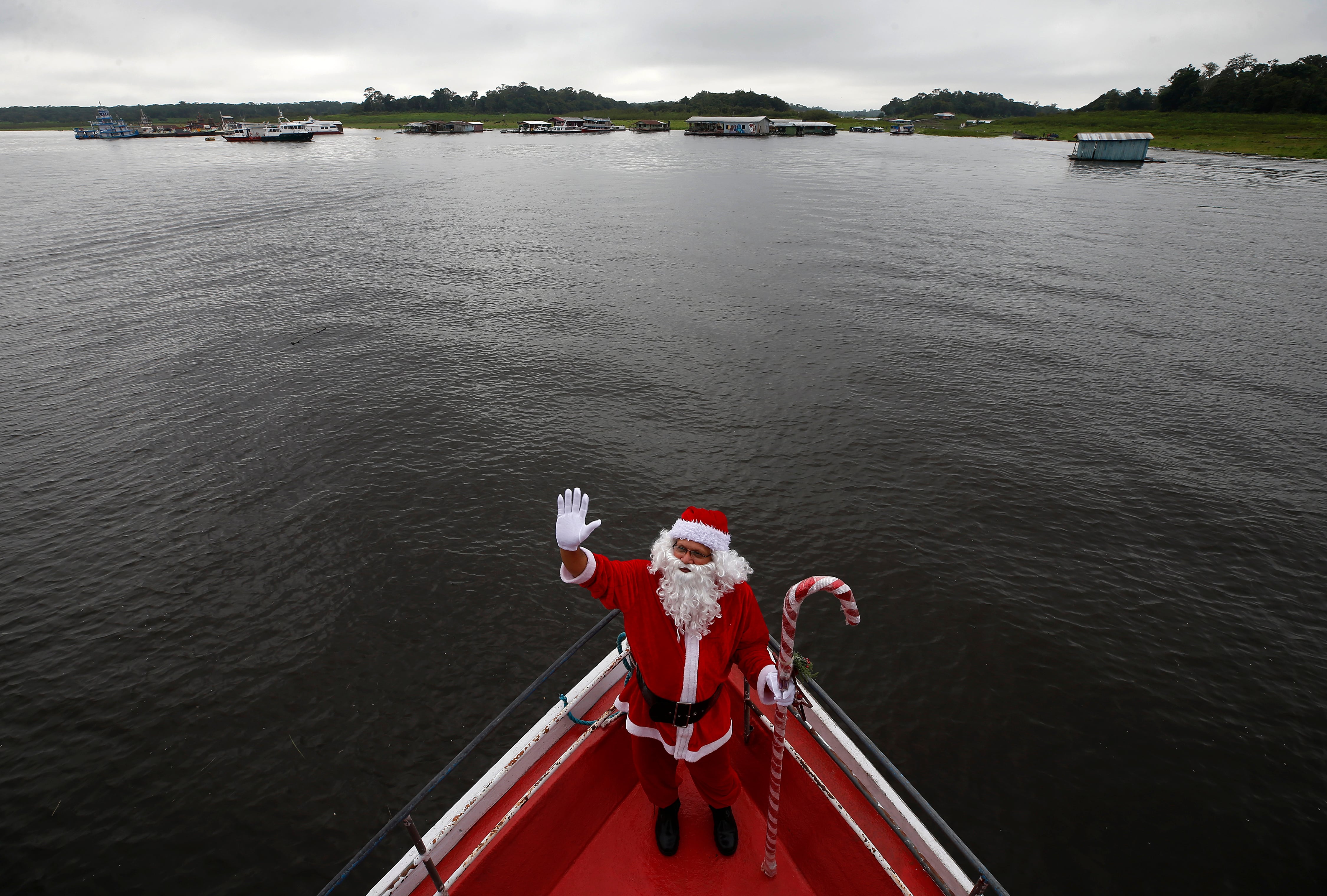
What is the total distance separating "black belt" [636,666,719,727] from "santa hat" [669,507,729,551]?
129 centimetres

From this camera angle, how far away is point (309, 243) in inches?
1626

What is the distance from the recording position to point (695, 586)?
487 cm

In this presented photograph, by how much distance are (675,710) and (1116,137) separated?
110 metres

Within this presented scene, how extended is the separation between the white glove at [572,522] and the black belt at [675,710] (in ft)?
4.64

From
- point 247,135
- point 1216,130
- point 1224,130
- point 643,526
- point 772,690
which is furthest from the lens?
point 247,135

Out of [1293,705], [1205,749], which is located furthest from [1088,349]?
[1205,749]

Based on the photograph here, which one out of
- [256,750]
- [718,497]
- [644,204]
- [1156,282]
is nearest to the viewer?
[256,750]

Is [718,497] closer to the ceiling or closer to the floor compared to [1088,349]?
closer to the floor

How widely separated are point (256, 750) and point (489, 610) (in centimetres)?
447

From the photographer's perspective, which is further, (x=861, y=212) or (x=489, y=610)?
(x=861, y=212)

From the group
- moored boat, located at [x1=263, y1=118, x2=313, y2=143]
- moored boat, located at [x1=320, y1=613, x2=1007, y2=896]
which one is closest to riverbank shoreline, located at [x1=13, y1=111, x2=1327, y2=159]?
moored boat, located at [x1=320, y1=613, x2=1007, y2=896]

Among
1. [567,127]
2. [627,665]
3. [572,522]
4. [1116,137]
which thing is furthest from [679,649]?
[567,127]

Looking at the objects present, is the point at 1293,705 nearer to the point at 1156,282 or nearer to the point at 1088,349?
the point at 1088,349

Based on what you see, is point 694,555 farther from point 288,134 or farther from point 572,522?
point 288,134
